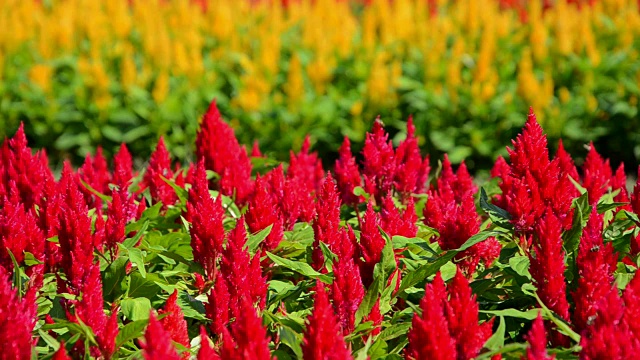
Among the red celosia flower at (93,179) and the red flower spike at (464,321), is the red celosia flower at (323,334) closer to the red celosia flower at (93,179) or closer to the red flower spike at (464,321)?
the red flower spike at (464,321)

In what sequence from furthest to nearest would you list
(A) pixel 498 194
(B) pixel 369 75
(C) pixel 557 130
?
(B) pixel 369 75, (C) pixel 557 130, (A) pixel 498 194

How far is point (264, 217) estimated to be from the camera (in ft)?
10.1

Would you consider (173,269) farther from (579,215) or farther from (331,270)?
(579,215)

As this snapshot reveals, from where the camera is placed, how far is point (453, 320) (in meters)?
2.28

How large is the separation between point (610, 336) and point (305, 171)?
2210mm

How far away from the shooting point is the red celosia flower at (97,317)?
237 cm

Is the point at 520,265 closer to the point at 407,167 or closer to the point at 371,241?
the point at 371,241

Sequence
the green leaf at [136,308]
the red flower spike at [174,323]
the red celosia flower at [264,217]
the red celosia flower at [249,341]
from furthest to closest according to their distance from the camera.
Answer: the red celosia flower at [264,217], the green leaf at [136,308], the red flower spike at [174,323], the red celosia flower at [249,341]

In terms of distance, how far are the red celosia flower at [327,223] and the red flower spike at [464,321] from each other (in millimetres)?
612

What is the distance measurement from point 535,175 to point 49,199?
1519 millimetres

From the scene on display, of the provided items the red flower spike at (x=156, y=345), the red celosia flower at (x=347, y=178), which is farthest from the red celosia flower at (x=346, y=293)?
the red celosia flower at (x=347, y=178)

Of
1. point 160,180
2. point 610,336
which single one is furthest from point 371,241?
point 160,180

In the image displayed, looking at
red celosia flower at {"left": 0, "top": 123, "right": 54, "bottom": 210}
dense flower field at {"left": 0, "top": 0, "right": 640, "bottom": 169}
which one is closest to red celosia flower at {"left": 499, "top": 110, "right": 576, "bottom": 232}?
red celosia flower at {"left": 0, "top": 123, "right": 54, "bottom": 210}

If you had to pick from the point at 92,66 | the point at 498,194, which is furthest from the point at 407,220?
the point at 92,66
